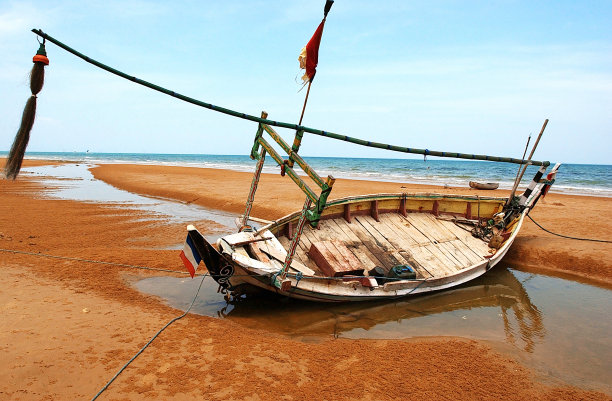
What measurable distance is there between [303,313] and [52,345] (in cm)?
346

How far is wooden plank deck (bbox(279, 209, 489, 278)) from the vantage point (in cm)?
771

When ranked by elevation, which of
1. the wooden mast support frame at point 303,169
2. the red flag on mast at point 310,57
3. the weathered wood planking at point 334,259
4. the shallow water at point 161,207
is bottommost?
the shallow water at point 161,207

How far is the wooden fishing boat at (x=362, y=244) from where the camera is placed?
216 inches

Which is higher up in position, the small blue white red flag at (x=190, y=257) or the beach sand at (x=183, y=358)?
the small blue white red flag at (x=190, y=257)

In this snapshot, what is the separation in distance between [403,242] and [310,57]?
16.1 ft

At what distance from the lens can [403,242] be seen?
862 centimetres

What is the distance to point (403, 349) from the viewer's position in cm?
511

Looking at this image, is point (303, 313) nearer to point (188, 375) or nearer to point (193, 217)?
point (188, 375)

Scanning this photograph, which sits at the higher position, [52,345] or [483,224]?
[483,224]

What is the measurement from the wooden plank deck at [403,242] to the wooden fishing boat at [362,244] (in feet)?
0.08

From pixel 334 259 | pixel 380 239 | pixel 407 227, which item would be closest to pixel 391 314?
pixel 334 259

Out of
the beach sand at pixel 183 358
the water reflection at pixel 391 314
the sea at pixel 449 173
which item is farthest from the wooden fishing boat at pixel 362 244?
the sea at pixel 449 173

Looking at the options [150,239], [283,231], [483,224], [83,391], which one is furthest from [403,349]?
[150,239]

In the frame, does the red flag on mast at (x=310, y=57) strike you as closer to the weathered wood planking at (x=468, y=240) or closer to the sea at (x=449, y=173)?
the sea at (x=449, y=173)
